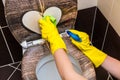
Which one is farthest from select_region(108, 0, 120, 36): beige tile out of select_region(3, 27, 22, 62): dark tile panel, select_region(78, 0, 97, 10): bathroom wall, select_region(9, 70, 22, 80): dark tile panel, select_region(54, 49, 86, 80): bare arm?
select_region(9, 70, 22, 80): dark tile panel

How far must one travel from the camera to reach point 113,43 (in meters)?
1.35

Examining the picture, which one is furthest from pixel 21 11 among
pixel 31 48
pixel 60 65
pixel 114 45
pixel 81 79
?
pixel 114 45

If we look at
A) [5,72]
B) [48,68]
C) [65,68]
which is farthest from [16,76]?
[65,68]

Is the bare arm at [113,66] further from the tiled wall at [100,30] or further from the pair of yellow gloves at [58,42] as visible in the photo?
the tiled wall at [100,30]

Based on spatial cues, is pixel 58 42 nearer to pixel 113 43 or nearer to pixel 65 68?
pixel 65 68

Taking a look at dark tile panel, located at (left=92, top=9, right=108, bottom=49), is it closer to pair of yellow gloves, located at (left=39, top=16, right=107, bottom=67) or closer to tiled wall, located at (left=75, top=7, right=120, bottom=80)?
tiled wall, located at (left=75, top=7, right=120, bottom=80)

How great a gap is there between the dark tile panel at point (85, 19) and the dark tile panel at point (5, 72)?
61 cm

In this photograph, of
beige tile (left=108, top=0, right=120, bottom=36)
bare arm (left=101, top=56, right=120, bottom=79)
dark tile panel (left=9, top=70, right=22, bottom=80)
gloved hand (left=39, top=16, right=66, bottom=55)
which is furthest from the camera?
dark tile panel (left=9, top=70, right=22, bottom=80)

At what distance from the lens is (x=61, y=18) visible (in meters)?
1.20

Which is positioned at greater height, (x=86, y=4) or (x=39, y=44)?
(x=86, y=4)

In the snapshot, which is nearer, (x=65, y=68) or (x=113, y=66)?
(x=65, y=68)

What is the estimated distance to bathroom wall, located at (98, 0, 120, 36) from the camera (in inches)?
48.0

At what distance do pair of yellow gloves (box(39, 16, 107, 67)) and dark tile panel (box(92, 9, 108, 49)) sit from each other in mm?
296

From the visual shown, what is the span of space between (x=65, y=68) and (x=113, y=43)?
56 cm
